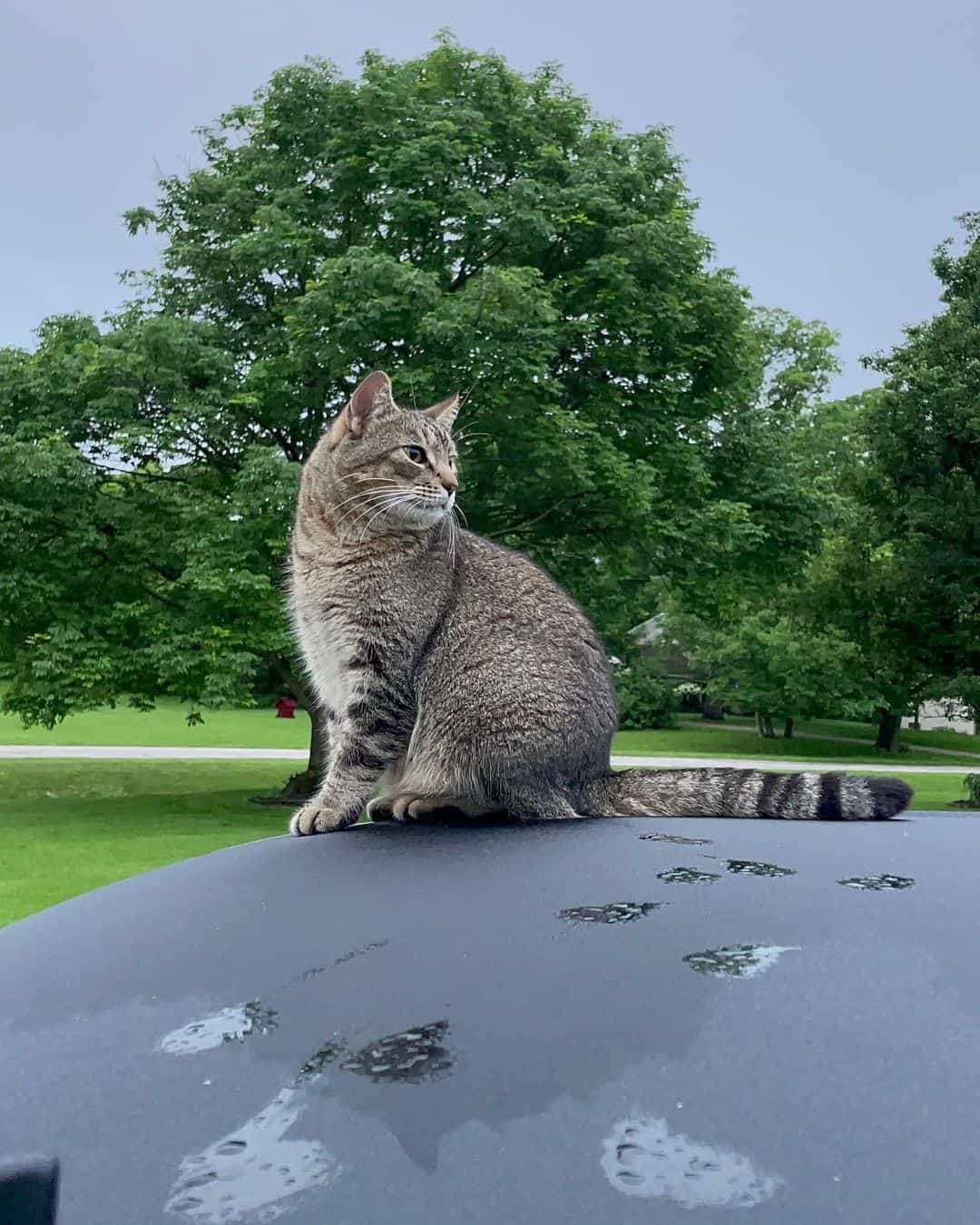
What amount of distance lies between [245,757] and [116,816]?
11.4m

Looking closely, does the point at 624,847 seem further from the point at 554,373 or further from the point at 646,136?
the point at 646,136

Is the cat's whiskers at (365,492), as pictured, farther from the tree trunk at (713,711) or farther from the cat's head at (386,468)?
the tree trunk at (713,711)

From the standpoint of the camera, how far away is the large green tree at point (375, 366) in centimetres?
1465

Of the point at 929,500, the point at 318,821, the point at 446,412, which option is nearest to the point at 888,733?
the point at 929,500

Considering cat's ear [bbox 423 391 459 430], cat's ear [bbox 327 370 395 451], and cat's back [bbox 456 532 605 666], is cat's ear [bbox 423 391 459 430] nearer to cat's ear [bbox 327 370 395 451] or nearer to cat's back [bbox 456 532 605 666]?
cat's ear [bbox 327 370 395 451]

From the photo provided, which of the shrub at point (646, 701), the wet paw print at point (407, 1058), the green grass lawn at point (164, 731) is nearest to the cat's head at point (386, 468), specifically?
the wet paw print at point (407, 1058)

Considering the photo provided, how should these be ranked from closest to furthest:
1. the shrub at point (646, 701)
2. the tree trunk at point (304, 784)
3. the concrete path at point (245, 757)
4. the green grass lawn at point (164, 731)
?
the tree trunk at point (304, 784)
the concrete path at point (245, 757)
the green grass lawn at point (164, 731)
the shrub at point (646, 701)

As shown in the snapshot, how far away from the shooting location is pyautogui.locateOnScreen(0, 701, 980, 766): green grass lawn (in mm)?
33406

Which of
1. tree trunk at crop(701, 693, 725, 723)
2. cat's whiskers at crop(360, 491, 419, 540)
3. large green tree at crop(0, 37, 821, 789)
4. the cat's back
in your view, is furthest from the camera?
tree trunk at crop(701, 693, 725, 723)

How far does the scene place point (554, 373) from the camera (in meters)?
17.1

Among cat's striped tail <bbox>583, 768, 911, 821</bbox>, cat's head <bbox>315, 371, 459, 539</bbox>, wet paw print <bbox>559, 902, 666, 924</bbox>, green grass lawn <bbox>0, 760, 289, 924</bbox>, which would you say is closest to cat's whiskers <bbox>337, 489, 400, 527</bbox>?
cat's head <bbox>315, 371, 459, 539</bbox>

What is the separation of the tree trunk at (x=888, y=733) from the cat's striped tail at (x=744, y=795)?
119 ft

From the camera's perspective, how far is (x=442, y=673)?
12.8 ft

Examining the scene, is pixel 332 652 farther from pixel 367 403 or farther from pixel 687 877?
pixel 687 877
